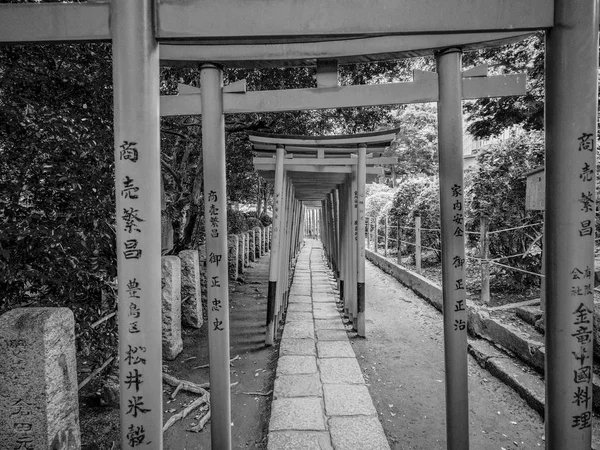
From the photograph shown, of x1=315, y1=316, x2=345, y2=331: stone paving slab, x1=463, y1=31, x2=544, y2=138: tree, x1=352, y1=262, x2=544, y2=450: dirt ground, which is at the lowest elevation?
x1=352, y1=262, x2=544, y2=450: dirt ground

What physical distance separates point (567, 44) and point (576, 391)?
1781mm

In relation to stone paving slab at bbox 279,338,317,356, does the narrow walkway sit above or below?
below

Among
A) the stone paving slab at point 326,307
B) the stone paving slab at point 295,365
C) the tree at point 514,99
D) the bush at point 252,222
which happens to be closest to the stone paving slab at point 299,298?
the stone paving slab at point 326,307

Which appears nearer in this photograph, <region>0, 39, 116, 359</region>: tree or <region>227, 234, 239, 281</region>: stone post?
<region>0, 39, 116, 359</region>: tree

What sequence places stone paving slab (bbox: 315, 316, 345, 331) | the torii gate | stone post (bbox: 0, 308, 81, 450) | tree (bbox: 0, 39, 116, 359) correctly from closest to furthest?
stone post (bbox: 0, 308, 81, 450) → tree (bbox: 0, 39, 116, 359) → the torii gate → stone paving slab (bbox: 315, 316, 345, 331)

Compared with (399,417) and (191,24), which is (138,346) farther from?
(399,417)

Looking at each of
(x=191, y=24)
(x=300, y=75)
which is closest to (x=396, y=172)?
(x=300, y=75)

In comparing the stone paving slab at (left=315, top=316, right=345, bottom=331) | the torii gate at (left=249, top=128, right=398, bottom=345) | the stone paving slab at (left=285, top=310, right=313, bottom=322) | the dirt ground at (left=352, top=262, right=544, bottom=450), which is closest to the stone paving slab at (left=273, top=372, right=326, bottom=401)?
the dirt ground at (left=352, top=262, right=544, bottom=450)

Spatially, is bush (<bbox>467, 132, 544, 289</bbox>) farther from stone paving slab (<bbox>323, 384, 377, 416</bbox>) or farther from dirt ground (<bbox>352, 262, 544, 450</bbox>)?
stone paving slab (<bbox>323, 384, 377, 416</bbox>)

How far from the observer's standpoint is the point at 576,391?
177 centimetres

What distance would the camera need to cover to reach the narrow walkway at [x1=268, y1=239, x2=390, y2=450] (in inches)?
115

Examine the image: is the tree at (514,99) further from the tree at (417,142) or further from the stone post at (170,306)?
the tree at (417,142)

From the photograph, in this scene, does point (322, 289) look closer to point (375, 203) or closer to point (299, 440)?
point (299, 440)

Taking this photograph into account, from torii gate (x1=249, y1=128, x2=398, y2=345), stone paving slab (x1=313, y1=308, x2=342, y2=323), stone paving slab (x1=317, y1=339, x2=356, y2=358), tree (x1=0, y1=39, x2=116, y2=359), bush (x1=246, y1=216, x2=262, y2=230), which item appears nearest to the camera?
tree (x1=0, y1=39, x2=116, y2=359)
